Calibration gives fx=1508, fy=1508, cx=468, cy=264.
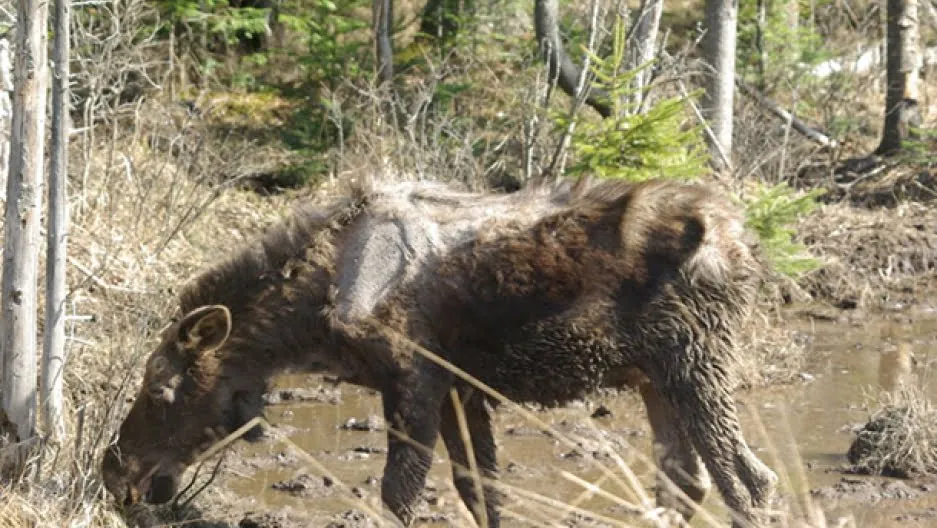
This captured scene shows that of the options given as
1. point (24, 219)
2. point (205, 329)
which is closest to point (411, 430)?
point (205, 329)

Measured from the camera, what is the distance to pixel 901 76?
66.2 ft

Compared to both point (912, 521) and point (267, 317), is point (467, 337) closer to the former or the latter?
point (267, 317)

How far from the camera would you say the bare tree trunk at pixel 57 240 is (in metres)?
7.69

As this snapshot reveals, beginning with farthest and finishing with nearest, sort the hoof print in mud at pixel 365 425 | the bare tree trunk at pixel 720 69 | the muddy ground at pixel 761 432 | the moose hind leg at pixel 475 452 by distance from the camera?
1. the bare tree trunk at pixel 720 69
2. the hoof print in mud at pixel 365 425
3. the muddy ground at pixel 761 432
4. the moose hind leg at pixel 475 452

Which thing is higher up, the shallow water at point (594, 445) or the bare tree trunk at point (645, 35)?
the bare tree trunk at point (645, 35)

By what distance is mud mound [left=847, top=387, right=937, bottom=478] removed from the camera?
9.62 meters

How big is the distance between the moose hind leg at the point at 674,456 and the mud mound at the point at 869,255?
24.5 feet

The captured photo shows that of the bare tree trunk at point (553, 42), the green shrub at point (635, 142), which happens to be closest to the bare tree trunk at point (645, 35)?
the bare tree trunk at point (553, 42)

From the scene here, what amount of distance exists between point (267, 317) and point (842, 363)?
22.5 feet

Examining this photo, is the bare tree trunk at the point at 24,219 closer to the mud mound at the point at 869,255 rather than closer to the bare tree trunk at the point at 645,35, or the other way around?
the bare tree trunk at the point at 645,35

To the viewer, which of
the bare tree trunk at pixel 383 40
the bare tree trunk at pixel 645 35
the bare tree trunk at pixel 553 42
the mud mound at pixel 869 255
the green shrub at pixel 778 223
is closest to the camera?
the green shrub at pixel 778 223

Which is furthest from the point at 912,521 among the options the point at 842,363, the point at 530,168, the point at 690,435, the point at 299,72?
the point at 299,72

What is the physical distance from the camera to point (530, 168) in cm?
1460

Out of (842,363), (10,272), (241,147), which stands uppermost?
(10,272)
